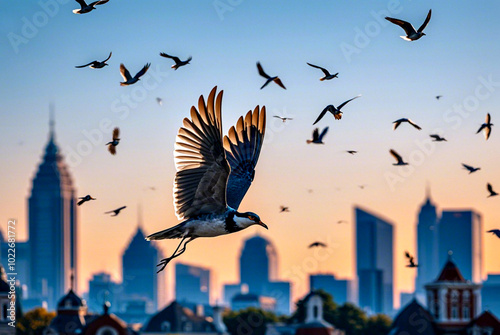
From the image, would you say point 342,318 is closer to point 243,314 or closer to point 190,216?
point 243,314

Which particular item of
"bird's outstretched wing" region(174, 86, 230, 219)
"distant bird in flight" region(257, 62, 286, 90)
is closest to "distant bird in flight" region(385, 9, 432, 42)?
"distant bird in flight" region(257, 62, 286, 90)

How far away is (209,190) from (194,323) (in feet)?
453

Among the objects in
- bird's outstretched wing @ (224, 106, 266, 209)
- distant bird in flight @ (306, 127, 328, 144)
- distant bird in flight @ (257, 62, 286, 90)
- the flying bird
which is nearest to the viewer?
the flying bird

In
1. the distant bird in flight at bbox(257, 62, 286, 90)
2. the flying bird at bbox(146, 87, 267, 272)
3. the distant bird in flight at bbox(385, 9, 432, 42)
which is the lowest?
the flying bird at bbox(146, 87, 267, 272)

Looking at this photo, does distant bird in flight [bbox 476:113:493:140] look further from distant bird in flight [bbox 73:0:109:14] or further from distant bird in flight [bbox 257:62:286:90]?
distant bird in flight [bbox 73:0:109:14]

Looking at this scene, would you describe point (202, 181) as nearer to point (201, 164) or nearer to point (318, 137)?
point (201, 164)

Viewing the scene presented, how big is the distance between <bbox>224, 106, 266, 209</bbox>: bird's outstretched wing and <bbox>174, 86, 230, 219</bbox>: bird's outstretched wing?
3085 millimetres

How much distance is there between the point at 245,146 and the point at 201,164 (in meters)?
3.84

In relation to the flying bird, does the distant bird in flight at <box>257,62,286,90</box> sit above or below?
above

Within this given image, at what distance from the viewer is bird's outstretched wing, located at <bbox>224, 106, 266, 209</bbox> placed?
42219mm

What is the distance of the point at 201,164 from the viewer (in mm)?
38844

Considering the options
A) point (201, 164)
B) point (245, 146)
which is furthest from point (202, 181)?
point (245, 146)

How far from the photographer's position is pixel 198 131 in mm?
38969

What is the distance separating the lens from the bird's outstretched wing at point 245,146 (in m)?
42.2
